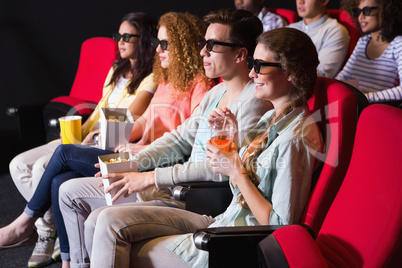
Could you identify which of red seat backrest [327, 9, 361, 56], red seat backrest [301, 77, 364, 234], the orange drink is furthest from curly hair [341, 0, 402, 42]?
the orange drink

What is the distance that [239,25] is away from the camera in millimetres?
1962

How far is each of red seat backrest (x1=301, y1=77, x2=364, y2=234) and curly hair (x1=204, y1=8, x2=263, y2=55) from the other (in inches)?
23.2

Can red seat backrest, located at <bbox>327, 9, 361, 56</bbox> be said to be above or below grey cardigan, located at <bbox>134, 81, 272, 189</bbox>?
above

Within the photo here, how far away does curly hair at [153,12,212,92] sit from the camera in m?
2.39

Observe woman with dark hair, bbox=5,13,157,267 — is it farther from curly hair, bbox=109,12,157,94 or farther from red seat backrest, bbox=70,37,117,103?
red seat backrest, bbox=70,37,117,103

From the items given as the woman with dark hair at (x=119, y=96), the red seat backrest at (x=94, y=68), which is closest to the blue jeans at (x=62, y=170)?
the woman with dark hair at (x=119, y=96)

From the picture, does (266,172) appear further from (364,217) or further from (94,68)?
(94,68)

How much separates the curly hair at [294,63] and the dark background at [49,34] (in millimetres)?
3218

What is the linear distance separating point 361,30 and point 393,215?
2.13 m

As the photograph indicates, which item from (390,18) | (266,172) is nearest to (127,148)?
Answer: (266,172)

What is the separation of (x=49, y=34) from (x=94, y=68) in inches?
55.9

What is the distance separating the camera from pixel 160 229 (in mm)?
1605

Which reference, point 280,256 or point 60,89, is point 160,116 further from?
point 60,89

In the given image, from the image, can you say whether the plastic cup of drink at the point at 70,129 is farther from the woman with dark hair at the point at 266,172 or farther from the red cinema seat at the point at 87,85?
the woman with dark hair at the point at 266,172
